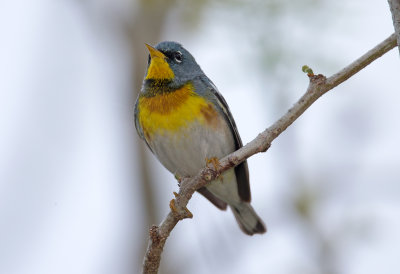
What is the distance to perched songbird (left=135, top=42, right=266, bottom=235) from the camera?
5883mm

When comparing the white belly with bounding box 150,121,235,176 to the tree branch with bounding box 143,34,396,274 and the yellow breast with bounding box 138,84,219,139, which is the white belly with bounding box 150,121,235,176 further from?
the tree branch with bounding box 143,34,396,274

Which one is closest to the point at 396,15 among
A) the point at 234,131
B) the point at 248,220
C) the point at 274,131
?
the point at 274,131

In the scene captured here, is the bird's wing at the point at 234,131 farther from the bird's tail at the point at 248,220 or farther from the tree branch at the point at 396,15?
the tree branch at the point at 396,15

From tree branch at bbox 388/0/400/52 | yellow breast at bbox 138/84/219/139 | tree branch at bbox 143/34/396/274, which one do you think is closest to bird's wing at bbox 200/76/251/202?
yellow breast at bbox 138/84/219/139

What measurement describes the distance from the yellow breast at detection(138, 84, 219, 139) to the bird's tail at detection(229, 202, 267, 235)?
5.49 feet

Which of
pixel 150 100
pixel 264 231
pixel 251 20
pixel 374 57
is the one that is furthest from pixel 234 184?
pixel 374 57

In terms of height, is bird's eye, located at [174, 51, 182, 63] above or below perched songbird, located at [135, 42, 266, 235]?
above

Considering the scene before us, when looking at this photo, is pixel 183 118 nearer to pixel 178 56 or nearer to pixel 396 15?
pixel 178 56

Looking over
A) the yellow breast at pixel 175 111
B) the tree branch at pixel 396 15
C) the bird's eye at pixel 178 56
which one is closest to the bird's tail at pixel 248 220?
the yellow breast at pixel 175 111

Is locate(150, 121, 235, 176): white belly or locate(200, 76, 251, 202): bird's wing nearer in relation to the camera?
locate(150, 121, 235, 176): white belly

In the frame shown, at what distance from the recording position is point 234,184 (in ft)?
22.3

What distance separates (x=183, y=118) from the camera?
5.84 meters

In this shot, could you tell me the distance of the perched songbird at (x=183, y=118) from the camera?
19.3ft

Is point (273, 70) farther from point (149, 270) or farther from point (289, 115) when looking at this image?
point (149, 270)
